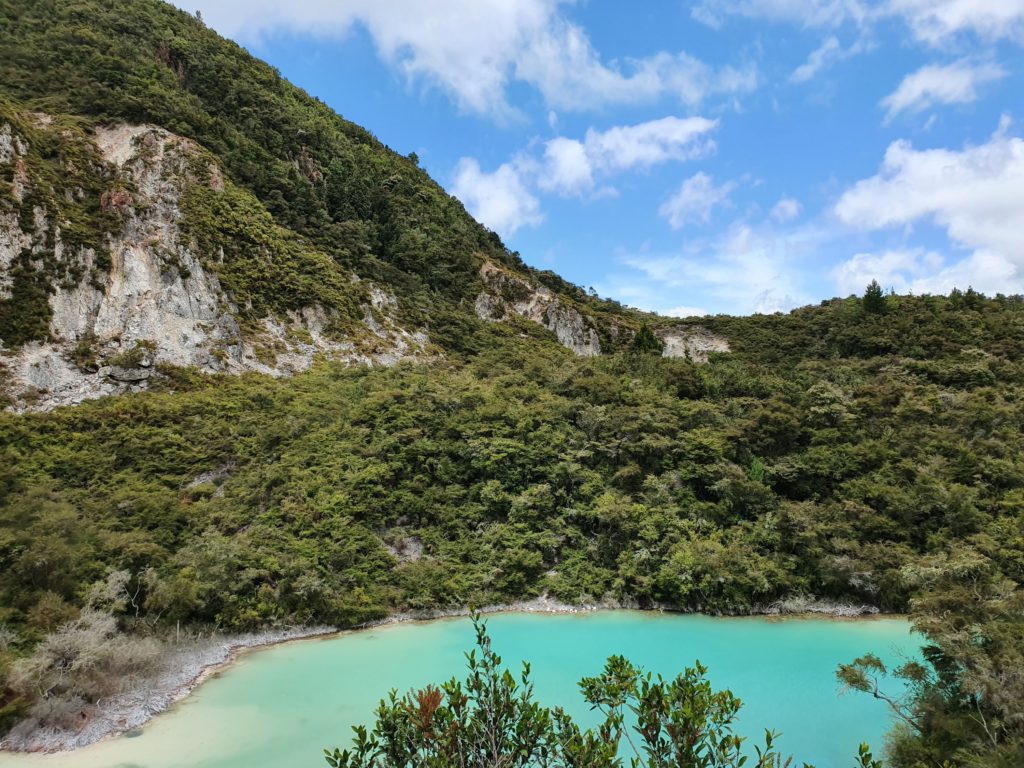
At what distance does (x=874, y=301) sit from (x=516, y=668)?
37.5 metres

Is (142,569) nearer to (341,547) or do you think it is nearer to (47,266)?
(341,547)

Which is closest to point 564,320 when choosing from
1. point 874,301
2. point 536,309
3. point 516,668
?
point 536,309

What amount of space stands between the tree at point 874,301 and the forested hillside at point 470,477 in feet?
1.15

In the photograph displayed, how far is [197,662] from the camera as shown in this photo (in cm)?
1441

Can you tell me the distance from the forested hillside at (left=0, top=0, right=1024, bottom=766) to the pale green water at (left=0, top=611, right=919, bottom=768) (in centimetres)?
133

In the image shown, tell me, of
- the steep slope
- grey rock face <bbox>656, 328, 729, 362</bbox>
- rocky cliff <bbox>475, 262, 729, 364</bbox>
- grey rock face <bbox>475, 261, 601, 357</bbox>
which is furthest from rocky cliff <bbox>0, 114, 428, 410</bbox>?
grey rock face <bbox>656, 328, 729, 362</bbox>

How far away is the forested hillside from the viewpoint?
13.8 metres

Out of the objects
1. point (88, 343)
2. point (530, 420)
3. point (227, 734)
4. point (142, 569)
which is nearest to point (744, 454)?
point (530, 420)

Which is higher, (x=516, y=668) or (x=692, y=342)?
(x=692, y=342)

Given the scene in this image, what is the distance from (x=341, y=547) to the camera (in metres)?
18.9

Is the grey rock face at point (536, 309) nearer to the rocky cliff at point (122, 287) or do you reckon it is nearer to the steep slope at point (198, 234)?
the steep slope at point (198, 234)

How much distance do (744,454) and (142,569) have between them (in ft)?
71.3

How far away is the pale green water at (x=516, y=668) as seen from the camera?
10047 millimetres

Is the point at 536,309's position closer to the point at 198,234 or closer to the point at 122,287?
the point at 198,234
